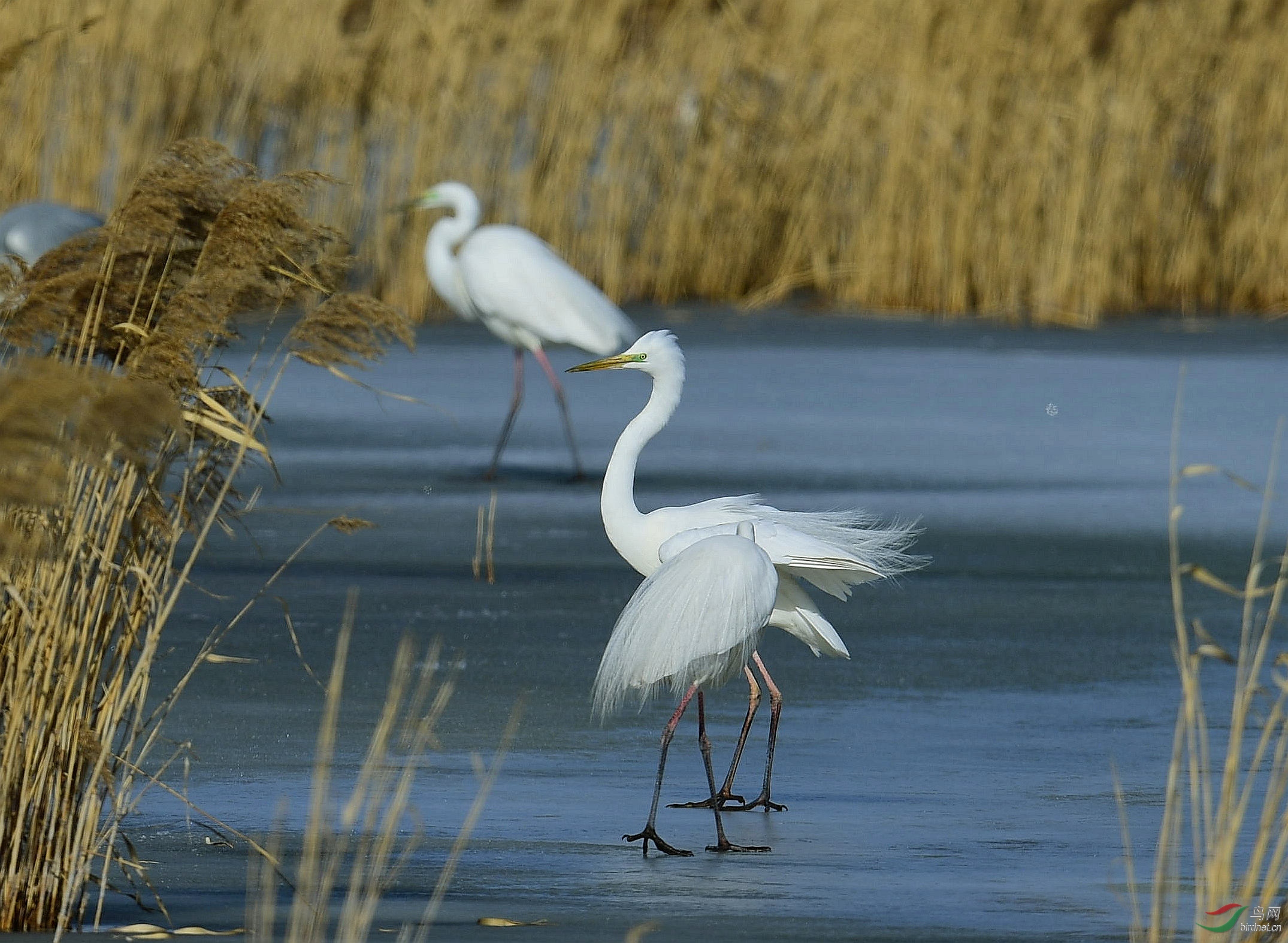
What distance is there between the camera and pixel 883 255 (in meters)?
16.6

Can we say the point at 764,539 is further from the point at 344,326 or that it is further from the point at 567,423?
the point at 567,423

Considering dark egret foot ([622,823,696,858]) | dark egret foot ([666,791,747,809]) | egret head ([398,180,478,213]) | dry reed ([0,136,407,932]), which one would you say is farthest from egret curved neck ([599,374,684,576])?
egret head ([398,180,478,213])

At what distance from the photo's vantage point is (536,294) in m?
12.1

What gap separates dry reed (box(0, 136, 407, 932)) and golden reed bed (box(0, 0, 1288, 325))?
40.3ft

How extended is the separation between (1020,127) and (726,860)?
12374 millimetres

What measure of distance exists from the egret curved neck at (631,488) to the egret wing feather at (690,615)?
2.64 ft

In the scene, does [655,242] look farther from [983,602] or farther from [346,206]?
[983,602]

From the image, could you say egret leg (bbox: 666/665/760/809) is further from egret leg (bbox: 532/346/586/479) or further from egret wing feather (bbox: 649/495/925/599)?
egret leg (bbox: 532/346/586/479)

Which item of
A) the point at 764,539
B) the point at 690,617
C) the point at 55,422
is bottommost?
the point at 690,617

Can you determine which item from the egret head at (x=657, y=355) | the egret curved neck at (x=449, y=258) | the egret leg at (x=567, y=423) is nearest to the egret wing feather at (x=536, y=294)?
the egret leg at (x=567, y=423)

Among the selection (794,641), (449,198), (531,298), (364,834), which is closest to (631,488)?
(794,641)

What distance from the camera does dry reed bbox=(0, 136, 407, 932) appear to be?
361 centimetres

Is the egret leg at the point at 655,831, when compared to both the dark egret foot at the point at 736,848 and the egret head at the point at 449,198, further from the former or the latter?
the egret head at the point at 449,198

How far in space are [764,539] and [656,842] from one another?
913 mm
